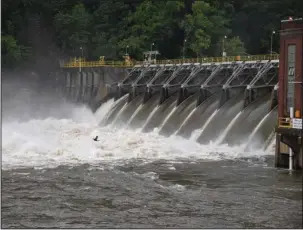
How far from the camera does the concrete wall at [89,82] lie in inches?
2542

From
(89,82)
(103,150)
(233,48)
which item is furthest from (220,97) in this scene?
(233,48)

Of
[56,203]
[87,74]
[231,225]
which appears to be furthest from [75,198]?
[87,74]

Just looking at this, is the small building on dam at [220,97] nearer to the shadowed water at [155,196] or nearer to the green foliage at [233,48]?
the shadowed water at [155,196]

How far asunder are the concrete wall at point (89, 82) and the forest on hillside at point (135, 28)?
7474 mm

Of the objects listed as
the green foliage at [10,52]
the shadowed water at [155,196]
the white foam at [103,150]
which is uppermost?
the green foliage at [10,52]

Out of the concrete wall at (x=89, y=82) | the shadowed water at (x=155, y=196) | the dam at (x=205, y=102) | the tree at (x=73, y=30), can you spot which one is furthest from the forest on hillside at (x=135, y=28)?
the shadowed water at (x=155, y=196)

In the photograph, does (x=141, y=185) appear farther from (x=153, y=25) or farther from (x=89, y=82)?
(x=153, y=25)

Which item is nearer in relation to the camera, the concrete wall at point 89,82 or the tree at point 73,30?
the concrete wall at point 89,82

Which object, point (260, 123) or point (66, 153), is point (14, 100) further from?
point (260, 123)

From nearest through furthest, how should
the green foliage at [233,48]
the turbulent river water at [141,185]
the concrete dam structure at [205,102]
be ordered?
1. the turbulent river water at [141,185]
2. the concrete dam structure at [205,102]
3. the green foliage at [233,48]

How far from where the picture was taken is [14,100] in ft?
238

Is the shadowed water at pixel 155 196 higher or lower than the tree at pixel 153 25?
lower

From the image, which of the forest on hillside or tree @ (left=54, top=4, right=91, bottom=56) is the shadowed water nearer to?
the forest on hillside

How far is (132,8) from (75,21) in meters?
8.15
